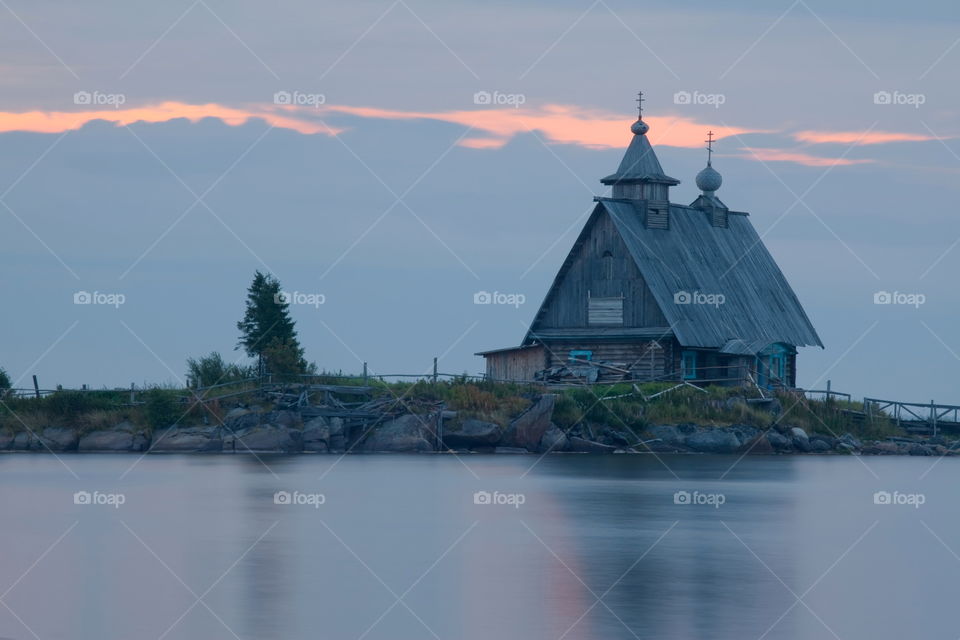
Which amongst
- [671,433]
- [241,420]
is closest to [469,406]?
[671,433]

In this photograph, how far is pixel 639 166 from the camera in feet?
211

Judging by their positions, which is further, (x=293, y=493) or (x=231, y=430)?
(x=231, y=430)

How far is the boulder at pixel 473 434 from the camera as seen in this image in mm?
50375

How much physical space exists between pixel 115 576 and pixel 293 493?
1361 cm

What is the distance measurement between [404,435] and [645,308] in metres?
13.3

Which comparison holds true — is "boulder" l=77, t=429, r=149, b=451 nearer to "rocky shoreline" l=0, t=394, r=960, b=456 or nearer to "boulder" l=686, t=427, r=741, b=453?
"rocky shoreline" l=0, t=394, r=960, b=456

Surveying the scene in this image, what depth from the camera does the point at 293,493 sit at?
1423 inches

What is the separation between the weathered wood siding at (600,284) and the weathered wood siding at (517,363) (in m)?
1.14

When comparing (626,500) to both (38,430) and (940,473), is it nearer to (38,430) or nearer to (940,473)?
(940,473)

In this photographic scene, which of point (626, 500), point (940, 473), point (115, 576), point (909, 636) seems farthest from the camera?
point (940, 473)

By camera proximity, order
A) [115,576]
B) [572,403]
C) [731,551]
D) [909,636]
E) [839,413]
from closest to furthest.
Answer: [909,636], [115,576], [731,551], [572,403], [839,413]

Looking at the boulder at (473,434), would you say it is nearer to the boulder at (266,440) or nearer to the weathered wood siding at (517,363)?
the boulder at (266,440)

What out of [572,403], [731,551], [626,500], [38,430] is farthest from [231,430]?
[731,551]

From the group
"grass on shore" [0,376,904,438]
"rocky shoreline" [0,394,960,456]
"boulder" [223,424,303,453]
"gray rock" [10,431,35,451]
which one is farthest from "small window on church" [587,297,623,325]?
"gray rock" [10,431,35,451]
